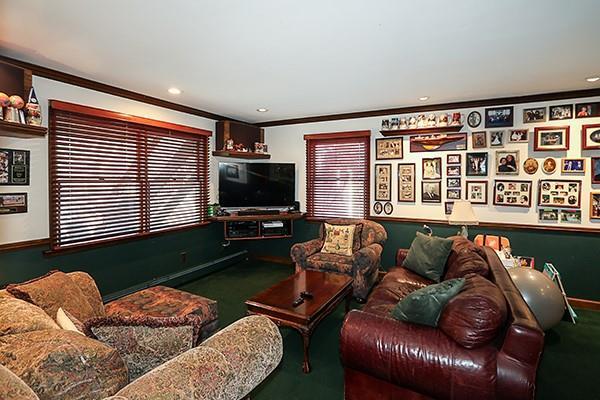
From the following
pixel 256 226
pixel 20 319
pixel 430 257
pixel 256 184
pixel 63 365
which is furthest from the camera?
pixel 256 184

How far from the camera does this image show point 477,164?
13.3 ft

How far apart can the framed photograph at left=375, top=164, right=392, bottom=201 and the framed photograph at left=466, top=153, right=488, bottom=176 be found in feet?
3.43

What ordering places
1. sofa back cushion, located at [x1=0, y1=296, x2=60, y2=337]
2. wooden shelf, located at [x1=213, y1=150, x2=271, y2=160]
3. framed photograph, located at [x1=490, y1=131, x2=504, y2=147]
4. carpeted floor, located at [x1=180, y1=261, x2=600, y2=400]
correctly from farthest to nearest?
wooden shelf, located at [x1=213, y1=150, x2=271, y2=160], framed photograph, located at [x1=490, y1=131, x2=504, y2=147], carpeted floor, located at [x1=180, y1=261, x2=600, y2=400], sofa back cushion, located at [x1=0, y1=296, x2=60, y2=337]

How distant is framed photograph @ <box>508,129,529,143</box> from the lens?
3785mm

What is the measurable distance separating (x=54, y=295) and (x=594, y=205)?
518 cm

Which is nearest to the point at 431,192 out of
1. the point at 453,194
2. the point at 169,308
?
the point at 453,194

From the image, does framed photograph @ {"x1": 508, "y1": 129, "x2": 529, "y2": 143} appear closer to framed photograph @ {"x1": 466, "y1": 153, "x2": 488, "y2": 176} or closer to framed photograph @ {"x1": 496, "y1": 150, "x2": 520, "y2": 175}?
framed photograph @ {"x1": 496, "y1": 150, "x2": 520, "y2": 175}

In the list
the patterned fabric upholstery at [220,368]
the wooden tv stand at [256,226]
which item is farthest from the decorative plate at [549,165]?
the patterned fabric upholstery at [220,368]

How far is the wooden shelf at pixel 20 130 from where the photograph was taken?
7.68ft

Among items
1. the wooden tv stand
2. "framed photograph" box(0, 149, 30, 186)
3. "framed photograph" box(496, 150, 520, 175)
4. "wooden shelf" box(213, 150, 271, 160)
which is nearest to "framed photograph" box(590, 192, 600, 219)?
"framed photograph" box(496, 150, 520, 175)

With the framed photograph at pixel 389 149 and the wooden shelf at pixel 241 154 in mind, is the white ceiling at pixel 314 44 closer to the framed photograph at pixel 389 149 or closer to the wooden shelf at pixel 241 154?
the framed photograph at pixel 389 149

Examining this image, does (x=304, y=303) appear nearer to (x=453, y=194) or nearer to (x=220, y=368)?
(x=220, y=368)

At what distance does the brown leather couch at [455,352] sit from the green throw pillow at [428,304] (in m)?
0.04

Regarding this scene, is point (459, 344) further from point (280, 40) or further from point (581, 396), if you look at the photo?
point (280, 40)
